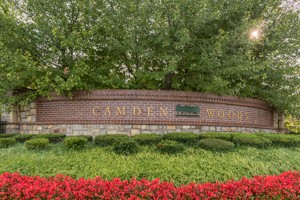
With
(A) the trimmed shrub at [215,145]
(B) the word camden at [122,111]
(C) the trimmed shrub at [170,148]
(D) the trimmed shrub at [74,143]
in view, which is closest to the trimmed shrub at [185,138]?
(A) the trimmed shrub at [215,145]

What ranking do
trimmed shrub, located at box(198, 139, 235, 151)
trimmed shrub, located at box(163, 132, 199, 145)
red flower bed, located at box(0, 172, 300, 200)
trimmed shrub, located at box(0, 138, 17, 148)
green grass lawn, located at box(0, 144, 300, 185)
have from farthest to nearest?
trimmed shrub, located at box(0, 138, 17, 148)
trimmed shrub, located at box(163, 132, 199, 145)
trimmed shrub, located at box(198, 139, 235, 151)
green grass lawn, located at box(0, 144, 300, 185)
red flower bed, located at box(0, 172, 300, 200)

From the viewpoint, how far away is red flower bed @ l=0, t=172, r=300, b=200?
505 cm

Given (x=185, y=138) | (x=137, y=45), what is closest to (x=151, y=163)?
(x=185, y=138)

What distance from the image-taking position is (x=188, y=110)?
11.0m

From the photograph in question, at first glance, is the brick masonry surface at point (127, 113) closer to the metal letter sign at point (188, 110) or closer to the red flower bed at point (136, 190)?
the metal letter sign at point (188, 110)

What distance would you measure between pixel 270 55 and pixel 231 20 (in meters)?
2.46

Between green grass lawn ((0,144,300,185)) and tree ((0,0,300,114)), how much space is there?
3098 mm

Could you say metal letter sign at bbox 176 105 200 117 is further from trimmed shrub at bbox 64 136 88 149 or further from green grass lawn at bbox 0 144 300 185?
trimmed shrub at bbox 64 136 88 149

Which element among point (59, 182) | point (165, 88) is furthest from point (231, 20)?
point (59, 182)

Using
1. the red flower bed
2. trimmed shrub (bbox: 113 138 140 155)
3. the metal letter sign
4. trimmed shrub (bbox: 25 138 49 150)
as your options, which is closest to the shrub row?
trimmed shrub (bbox: 113 138 140 155)

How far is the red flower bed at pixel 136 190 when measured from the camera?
5047 millimetres

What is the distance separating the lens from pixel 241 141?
8883mm

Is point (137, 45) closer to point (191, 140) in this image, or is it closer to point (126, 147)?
point (191, 140)

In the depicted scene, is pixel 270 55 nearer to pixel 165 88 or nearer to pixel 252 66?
pixel 252 66
